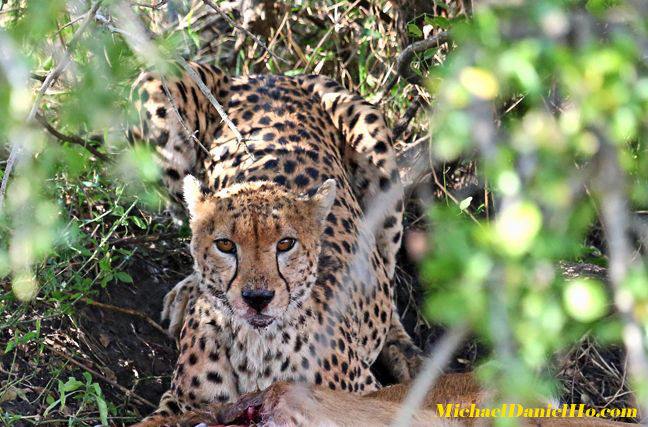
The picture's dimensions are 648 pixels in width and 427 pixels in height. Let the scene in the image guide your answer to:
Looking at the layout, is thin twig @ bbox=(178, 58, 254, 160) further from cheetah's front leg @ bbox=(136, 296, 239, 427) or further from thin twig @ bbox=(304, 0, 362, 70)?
thin twig @ bbox=(304, 0, 362, 70)

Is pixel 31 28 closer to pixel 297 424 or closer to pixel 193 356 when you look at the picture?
pixel 297 424

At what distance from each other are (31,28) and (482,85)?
99 centimetres

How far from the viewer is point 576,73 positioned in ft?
6.29

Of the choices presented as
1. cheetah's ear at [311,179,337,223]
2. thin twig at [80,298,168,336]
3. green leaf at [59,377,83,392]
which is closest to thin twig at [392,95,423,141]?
cheetah's ear at [311,179,337,223]

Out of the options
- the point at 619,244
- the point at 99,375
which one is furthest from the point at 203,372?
the point at 619,244

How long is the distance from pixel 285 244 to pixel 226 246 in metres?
0.21

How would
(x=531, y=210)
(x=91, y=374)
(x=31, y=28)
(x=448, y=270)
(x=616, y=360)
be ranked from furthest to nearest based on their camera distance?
(x=616, y=360) → (x=91, y=374) → (x=31, y=28) → (x=448, y=270) → (x=531, y=210)

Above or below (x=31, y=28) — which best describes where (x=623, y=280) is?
below

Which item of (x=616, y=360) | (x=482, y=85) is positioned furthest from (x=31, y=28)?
(x=616, y=360)

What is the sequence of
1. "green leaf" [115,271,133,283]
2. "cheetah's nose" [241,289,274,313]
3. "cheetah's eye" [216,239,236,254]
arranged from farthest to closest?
"green leaf" [115,271,133,283], "cheetah's eye" [216,239,236,254], "cheetah's nose" [241,289,274,313]

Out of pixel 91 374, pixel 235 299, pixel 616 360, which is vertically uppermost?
pixel 235 299

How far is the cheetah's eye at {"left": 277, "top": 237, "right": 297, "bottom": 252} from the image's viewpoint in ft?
12.1

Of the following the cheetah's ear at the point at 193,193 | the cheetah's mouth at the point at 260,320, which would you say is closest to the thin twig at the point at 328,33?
the cheetah's ear at the point at 193,193

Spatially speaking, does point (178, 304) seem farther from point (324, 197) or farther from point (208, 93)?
point (208, 93)
